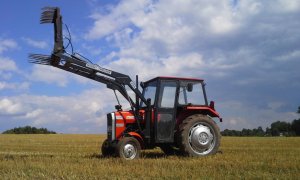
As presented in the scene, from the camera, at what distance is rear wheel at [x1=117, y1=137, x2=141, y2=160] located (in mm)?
11125

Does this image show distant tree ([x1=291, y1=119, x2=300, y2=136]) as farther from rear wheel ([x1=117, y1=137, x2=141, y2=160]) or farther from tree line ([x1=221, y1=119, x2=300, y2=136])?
rear wheel ([x1=117, y1=137, x2=141, y2=160])

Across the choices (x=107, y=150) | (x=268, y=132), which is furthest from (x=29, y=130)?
(x=107, y=150)

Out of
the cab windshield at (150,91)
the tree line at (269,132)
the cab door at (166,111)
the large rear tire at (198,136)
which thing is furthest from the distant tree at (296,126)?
the cab door at (166,111)

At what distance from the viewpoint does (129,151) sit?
37.0ft

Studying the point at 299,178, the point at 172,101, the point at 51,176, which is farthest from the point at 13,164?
the point at 299,178

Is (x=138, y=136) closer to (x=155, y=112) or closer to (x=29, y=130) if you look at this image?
(x=155, y=112)

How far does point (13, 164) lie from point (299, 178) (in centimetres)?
611

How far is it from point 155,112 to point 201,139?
1524 mm

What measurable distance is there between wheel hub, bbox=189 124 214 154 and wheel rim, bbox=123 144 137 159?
168 centimetres

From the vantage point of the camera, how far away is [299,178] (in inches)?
297

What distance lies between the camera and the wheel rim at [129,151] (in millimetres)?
11219

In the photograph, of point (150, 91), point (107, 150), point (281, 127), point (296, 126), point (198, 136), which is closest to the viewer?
point (198, 136)

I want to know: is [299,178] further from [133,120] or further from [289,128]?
[289,128]

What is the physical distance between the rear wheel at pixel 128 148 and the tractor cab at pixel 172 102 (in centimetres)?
72
